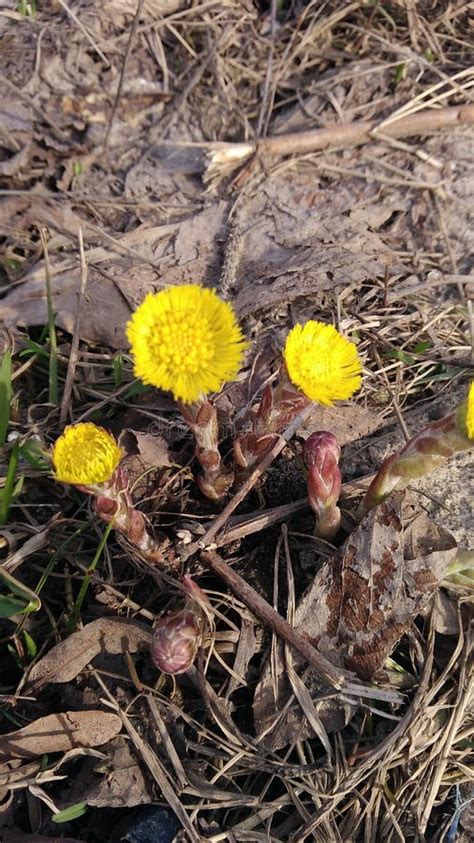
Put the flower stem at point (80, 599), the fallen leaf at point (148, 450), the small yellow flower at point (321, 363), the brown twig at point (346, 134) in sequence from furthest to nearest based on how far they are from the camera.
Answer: the brown twig at point (346, 134) → the fallen leaf at point (148, 450) → the flower stem at point (80, 599) → the small yellow flower at point (321, 363)

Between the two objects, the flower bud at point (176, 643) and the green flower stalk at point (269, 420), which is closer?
the flower bud at point (176, 643)

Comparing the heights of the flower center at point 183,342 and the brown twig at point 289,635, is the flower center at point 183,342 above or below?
above

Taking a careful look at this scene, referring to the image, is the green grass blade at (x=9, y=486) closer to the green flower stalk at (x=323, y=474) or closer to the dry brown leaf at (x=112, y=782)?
the dry brown leaf at (x=112, y=782)

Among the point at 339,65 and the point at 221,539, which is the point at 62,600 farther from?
the point at 339,65

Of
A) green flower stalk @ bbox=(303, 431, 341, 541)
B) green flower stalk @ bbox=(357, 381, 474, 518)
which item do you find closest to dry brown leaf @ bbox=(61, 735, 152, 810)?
green flower stalk @ bbox=(303, 431, 341, 541)

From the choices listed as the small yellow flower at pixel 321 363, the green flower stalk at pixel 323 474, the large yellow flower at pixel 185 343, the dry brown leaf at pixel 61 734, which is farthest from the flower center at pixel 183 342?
the dry brown leaf at pixel 61 734
